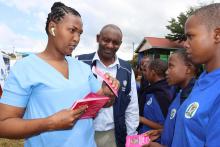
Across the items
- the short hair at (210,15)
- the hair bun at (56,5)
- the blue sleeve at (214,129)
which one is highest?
the hair bun at (56,5)

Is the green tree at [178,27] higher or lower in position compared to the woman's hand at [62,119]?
higher

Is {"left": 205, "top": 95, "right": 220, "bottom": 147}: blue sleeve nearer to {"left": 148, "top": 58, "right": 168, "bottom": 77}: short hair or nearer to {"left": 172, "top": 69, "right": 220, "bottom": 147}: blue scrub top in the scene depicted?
{"left": 172, "top": 69, "right": 220, "bottom": 147}: blue scrub top

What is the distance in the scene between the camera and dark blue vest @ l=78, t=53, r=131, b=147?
3609 mm

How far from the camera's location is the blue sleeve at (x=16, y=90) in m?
2.02

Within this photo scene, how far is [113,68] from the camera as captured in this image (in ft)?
12.5

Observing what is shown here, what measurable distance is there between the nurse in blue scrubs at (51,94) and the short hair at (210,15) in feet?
2.79

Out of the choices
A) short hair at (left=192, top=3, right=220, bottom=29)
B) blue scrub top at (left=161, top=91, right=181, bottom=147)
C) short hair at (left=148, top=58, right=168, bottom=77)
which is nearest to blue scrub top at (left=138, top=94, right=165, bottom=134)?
short hair at (left=148, top=58, right=168, bottom=77)

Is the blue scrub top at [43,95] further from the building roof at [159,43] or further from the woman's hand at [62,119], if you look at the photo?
the building roof at [159,43]

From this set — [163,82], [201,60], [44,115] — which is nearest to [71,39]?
[44,115]

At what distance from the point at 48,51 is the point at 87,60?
4.79 ft

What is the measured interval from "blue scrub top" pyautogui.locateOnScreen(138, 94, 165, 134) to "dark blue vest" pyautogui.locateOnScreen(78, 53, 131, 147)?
0.39 metres

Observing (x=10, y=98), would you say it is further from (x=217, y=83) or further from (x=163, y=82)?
(x=163, y=82)

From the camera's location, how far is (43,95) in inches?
82.5

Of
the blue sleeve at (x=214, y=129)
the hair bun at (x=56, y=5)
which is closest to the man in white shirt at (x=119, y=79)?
the hair bun at (x=56, y=5)
